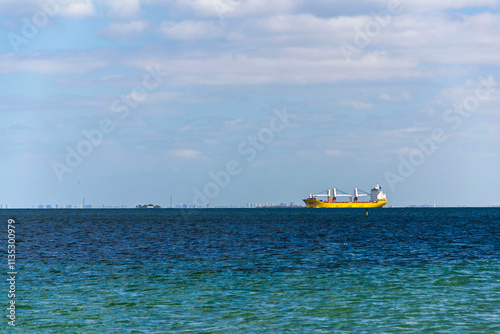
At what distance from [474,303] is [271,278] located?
542 inches

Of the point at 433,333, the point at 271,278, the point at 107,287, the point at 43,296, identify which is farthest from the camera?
the point at 271,278

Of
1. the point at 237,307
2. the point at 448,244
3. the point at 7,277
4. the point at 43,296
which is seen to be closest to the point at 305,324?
the point at 237,307

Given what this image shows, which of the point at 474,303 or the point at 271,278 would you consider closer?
the point at 474,303

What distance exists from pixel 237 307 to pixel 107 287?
10.4 meters

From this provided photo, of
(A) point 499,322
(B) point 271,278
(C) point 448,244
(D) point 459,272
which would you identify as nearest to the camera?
(A) point 499,322

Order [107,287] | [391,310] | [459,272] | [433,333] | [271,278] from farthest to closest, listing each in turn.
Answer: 1. [459,272]
2. [271,278]
3. [107,287]
4. [391,310]
5. [433,333]

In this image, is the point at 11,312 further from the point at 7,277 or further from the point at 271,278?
the point at 271,278

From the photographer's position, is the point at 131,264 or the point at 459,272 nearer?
the point at 459,272

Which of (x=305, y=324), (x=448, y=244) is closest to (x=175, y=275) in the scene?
(x=305, y=324)

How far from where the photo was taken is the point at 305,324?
2569cm

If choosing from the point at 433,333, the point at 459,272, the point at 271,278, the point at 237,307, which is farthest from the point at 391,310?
the point at 459,272

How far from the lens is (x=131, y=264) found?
49000 mm

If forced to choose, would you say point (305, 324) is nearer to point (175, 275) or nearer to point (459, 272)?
point (175, 275)

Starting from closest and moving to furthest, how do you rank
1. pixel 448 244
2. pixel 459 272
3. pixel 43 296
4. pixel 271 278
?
pixel 43 296
pixel 271 278
pixel 459 272
pixel 448 244
